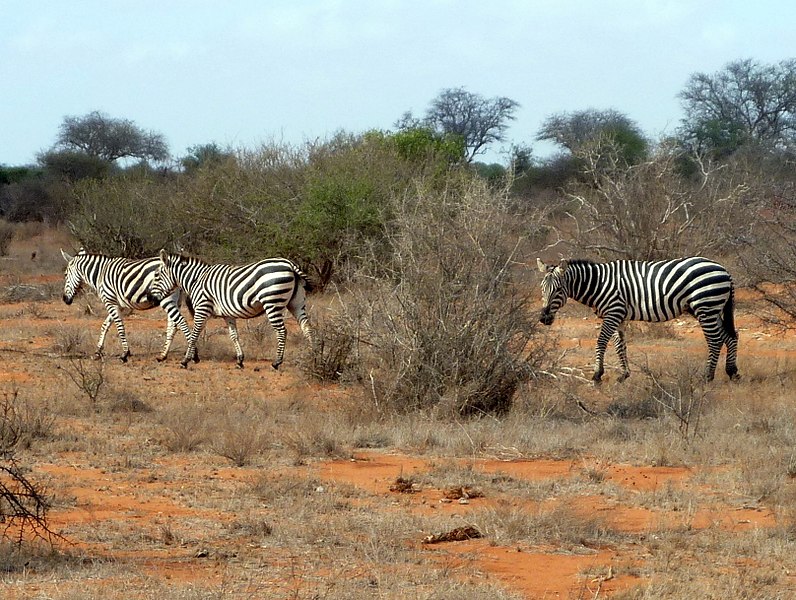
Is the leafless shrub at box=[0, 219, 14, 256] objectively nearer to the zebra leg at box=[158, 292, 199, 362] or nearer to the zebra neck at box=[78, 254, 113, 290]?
the zebra neck at box=[78, 254, 113, 290]

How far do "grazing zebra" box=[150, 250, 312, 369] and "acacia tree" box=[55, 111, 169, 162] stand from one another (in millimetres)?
44439

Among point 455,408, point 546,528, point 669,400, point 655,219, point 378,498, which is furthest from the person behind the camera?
point 655,219

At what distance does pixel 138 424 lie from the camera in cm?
1053

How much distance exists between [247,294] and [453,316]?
16.3 ft

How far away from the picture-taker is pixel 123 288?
1650cm

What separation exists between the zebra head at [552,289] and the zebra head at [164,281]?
5423 millimetres

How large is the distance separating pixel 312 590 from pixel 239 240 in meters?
19.3

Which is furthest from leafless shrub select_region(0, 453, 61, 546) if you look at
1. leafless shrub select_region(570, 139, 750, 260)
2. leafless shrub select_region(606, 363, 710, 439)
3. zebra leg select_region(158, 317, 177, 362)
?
leafless shrub select_region(570, 139, 750, 260)

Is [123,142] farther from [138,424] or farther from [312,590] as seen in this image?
[312,590]

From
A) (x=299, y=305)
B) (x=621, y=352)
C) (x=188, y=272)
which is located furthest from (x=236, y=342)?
(x=621, y=352)

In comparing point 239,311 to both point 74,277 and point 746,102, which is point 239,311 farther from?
point 746,102

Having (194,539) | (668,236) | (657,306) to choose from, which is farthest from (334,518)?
(668,236)

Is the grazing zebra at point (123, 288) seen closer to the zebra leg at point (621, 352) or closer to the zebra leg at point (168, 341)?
the zebra leg at point (168, 341)

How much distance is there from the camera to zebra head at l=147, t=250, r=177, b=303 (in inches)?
629
